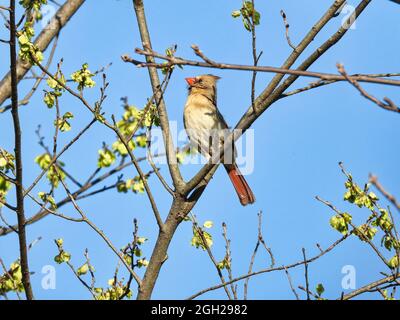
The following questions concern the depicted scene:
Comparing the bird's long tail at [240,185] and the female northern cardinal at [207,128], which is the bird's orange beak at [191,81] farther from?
the bird's long tail at [240,185]

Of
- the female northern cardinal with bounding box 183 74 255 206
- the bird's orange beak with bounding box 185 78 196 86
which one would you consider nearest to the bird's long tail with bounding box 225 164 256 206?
the female northern cardinal with bounding box 183 74 255 206

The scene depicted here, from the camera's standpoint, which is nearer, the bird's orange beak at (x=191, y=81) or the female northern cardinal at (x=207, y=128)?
the female northern cardinal at (x=207, y=128)

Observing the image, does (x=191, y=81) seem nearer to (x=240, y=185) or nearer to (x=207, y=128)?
(x=207, y=128)

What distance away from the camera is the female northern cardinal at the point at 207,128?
5.73m

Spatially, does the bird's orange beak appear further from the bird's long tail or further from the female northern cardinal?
the bird's long tail

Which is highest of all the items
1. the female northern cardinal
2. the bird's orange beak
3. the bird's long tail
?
the bird's orange beak

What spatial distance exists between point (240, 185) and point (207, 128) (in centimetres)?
63

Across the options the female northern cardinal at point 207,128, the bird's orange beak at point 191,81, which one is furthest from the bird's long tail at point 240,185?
the bird's orange beak at point 191,81

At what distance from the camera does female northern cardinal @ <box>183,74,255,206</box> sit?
573cm

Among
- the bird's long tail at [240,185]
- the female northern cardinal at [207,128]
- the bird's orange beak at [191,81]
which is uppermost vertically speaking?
the bird's orange beak at [191,81]

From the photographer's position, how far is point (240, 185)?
5.74m

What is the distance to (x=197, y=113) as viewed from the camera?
6.10m

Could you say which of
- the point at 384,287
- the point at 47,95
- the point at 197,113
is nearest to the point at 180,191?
the point at 47,95
